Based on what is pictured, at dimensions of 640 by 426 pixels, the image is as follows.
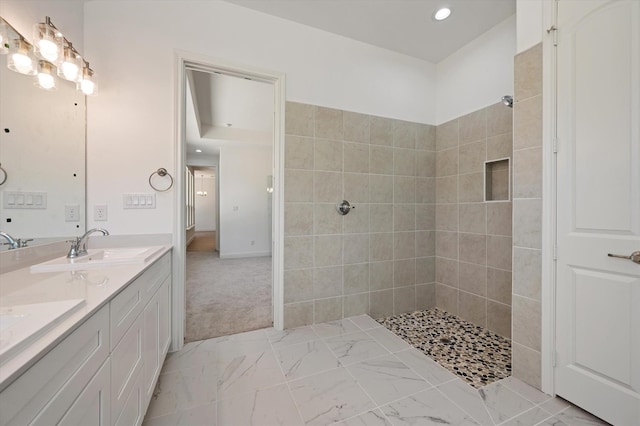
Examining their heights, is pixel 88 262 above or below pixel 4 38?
below

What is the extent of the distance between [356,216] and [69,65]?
237 cm

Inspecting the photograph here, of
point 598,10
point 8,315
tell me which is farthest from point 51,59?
point 598,10

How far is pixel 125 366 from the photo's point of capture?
105cm

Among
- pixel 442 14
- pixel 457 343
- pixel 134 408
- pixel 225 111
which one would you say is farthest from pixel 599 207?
pixel 225 111

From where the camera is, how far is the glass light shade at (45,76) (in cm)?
151

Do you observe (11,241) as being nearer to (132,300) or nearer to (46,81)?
(132,300)

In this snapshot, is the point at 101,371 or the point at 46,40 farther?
the point at 46,40

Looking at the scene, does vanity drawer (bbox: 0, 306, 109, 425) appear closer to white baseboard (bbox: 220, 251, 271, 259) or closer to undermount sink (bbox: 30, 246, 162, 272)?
undermount sink (bbox: 30, 246, 162, 272)

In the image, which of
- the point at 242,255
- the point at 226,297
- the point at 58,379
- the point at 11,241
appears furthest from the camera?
the point at 242,255

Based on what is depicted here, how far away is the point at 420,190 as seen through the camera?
292 centimetres

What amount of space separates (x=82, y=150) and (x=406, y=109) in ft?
9.59

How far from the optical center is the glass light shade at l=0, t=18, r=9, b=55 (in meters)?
1.26

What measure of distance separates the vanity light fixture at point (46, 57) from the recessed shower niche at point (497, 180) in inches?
129

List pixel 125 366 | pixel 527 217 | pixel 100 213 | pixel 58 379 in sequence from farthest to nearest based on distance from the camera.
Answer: pixel 100 213 < pixel 527 217 < pixel 125 366 < pixel 58 379
